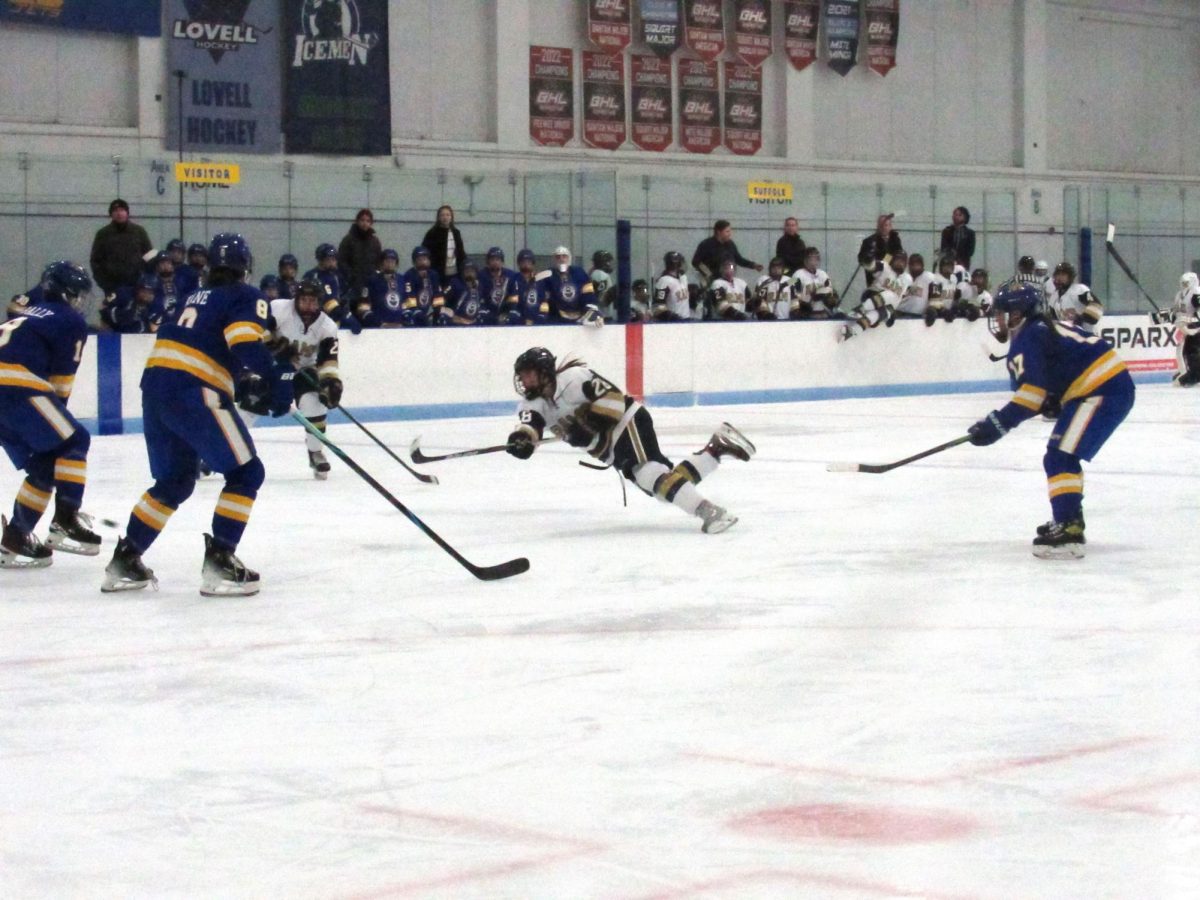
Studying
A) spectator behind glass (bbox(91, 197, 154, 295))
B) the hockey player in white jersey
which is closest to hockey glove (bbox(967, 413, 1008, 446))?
the hockey player in white jersey

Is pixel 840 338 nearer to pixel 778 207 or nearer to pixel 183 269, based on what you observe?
pixel 778 207

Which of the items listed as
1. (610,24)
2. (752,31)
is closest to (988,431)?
(610,24)

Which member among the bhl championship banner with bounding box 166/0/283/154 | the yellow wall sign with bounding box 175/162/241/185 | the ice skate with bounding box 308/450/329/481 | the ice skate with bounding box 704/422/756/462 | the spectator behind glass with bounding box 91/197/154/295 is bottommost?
the ice skate with bounding box 308/450/329/481

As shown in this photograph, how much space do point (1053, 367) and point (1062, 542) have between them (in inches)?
25.6

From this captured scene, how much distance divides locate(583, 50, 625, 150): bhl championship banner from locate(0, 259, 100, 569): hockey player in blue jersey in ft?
43.9

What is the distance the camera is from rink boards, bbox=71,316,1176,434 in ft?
41.8

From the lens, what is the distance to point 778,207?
18750 millimetres

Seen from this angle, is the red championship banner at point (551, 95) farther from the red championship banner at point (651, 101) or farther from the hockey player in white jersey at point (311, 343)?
the hockey player in white jersey at point (311, 343)

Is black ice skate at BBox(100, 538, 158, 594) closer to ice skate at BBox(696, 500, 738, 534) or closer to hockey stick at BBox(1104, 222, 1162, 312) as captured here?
A: ice skate at BBox(696, 500, 738, 534)

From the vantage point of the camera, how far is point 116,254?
13.4 m

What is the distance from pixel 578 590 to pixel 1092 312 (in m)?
9.45

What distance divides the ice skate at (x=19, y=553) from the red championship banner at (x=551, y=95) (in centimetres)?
1325

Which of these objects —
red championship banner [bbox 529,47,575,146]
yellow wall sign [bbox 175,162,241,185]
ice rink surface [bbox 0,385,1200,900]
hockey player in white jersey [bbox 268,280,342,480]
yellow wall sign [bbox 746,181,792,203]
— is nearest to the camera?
ice rink surface [bbox 0,385,1200,900]

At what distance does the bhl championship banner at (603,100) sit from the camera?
1938 centimetres
